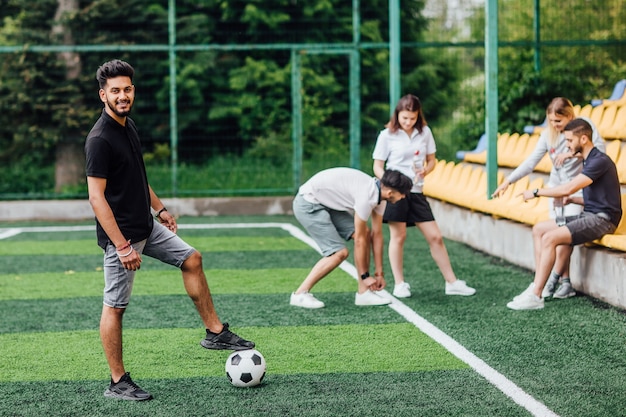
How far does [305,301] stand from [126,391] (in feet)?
9.37

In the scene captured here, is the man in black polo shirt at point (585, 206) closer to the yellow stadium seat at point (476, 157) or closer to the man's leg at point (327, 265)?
the man's leg at point (327, 265)

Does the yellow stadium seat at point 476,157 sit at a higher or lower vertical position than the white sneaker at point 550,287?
higher

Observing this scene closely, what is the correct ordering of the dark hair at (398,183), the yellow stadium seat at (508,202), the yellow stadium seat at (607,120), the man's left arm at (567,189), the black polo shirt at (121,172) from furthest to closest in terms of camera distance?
the yellow stadium seat at (607,120), the yellow stadium seat at (508,202), the man's left arm at (567,189), the dark hair at (398,183), the black polo shirt at (121,172)

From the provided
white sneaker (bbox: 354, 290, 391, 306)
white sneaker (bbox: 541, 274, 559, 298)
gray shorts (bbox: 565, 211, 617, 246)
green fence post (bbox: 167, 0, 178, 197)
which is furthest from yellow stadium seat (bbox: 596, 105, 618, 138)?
green fence post (bbox: 167, 0, 178, 197)

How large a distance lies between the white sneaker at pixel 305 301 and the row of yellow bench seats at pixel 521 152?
3168 mm

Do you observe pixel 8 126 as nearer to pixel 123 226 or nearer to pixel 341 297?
pixel 341 297

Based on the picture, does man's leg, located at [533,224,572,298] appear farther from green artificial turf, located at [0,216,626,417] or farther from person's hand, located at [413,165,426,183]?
person's hand, located at [413,165,426,183]

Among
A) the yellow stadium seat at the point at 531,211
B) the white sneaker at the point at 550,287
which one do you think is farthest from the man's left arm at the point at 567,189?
the yellow stadium seat at the point at 531,211

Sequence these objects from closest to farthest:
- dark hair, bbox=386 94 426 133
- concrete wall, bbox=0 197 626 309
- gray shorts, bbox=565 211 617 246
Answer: gray shorts, bbox=565 211 617 246 < concrete wall, bbox=0 197 626 309 < dark hair, bbox=386 94 426 133

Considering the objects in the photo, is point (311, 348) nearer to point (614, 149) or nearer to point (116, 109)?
Answer: point (116, 109)

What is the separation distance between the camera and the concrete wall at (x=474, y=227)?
26.0 ft

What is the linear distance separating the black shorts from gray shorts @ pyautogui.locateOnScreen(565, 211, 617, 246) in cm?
134

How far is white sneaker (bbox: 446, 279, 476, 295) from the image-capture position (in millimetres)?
8570

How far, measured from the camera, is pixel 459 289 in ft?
28.1
